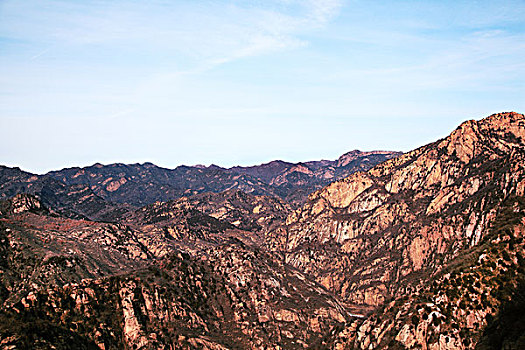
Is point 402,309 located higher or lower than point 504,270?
lower

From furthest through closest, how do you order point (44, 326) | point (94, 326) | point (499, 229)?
point (94, 326)
point (499, 229)
point (44, 326)

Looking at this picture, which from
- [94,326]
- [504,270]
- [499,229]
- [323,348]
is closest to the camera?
[504,270]

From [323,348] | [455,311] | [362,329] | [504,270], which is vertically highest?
[504,270]

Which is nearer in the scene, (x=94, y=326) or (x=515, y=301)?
(x=515, y=301)

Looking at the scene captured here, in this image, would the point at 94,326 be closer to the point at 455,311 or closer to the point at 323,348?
the point at 323,348

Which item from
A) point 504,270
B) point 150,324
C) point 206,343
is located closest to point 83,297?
point 150,324

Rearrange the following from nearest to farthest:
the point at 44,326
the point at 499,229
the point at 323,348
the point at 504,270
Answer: the point at 504,270
the point at 44,326
the point at 499,229
the point at 323,348

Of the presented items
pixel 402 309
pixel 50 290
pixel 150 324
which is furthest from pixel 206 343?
pixel 402 309

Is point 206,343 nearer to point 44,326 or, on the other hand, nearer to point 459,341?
point 44,326

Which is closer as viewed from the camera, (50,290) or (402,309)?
(402,309)
